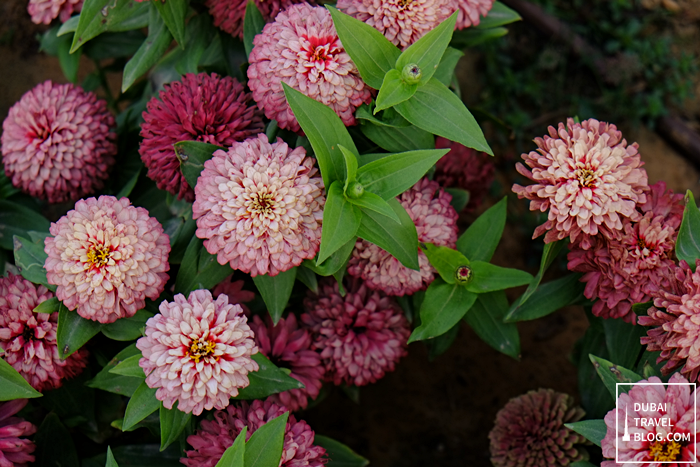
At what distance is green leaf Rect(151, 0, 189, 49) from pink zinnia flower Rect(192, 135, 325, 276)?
1.17 ft

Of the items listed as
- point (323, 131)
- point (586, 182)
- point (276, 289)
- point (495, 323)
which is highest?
point (323, 131)

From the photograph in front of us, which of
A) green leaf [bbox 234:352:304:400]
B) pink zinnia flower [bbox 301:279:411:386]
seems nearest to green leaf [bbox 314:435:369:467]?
pink zinnia flower [bbox 301:279:411:386]

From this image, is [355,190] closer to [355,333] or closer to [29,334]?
[355,333]

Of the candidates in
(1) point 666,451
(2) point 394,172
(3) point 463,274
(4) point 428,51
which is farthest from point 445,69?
(1) point 666,451

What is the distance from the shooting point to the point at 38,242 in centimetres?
101

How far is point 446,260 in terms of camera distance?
1.04 m

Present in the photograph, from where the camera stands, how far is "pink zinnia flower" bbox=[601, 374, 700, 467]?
0.77m


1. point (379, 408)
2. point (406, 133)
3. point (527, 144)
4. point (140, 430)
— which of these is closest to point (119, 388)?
point (140, 430)

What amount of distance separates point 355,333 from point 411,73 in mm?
519

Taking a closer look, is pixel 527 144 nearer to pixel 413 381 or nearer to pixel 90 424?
pixel 413 381

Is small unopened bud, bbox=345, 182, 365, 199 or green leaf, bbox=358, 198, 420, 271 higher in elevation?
small unopened bud, bbox=345, 182, 365, 199

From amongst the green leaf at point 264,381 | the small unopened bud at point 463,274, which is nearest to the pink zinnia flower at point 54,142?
the green leaf at point 264,381

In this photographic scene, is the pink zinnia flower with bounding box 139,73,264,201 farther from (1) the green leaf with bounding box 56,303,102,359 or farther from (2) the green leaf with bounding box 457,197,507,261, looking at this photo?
(2) the green leaf with bounding box 457,197,507,261

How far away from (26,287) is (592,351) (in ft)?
3.54
